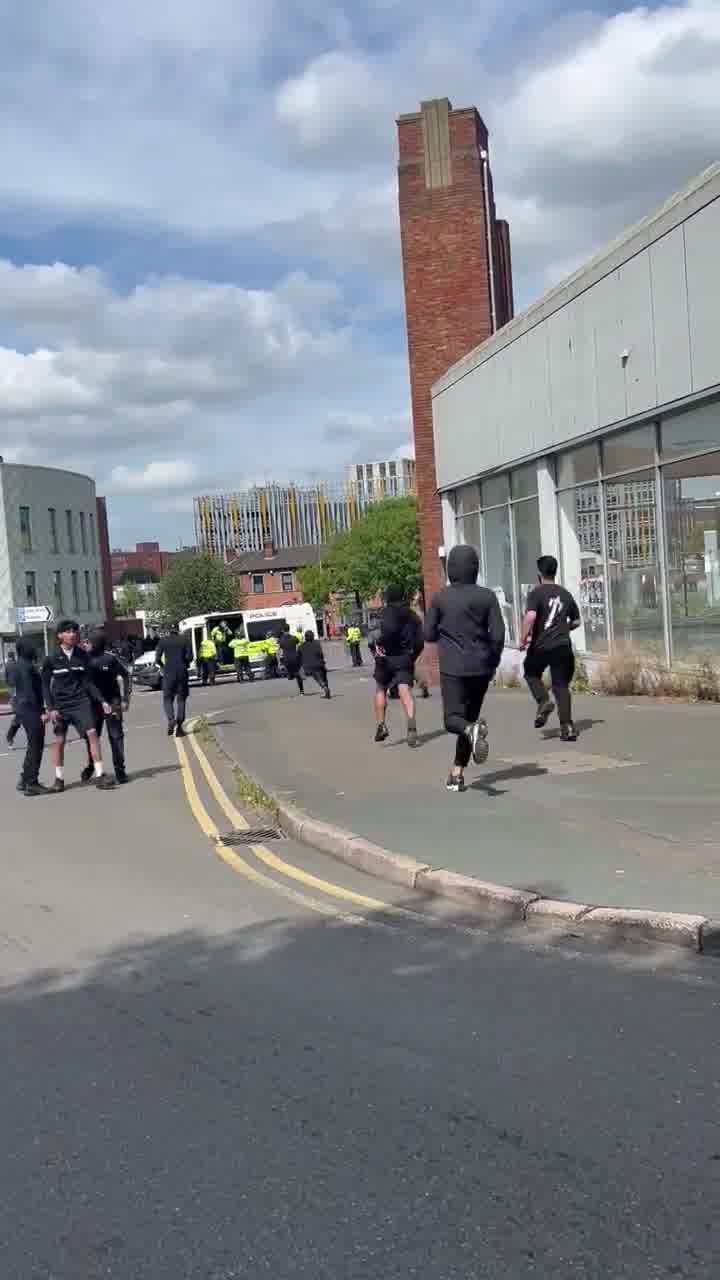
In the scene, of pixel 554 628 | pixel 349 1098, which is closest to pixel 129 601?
pixel 554 628

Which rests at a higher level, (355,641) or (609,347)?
(609,347)

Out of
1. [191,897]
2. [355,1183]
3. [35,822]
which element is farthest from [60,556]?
[355,1183]

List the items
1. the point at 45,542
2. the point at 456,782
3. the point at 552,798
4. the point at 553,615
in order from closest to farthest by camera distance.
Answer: the point at 552,798 → the point at 456,782 → the point at 553,615 → the point at 45,542

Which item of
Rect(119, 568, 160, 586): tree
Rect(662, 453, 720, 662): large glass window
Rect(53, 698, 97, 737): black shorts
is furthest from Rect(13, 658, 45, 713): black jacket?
Rect(119, 568, 160, 586): tree

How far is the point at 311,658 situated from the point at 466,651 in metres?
14.8

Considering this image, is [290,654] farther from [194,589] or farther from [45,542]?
[194,589]

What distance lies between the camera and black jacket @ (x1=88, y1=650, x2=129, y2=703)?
42.4ft

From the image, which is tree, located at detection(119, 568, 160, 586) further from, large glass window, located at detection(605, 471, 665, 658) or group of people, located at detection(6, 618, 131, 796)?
group of people, located at detection(6, 618, 131, 796)

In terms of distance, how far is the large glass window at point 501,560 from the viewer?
2181 centimetres

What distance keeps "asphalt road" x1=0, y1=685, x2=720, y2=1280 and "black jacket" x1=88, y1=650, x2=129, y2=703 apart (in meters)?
6.02

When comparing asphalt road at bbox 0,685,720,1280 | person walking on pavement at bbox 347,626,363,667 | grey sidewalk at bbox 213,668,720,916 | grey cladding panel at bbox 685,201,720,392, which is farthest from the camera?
person walking on pavement at bbox 347,626,363,667

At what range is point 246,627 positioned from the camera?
43.9 m

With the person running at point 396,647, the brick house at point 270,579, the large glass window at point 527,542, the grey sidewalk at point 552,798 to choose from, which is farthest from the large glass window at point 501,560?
the brick house at point 270,579

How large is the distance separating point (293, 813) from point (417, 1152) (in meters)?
5.92
